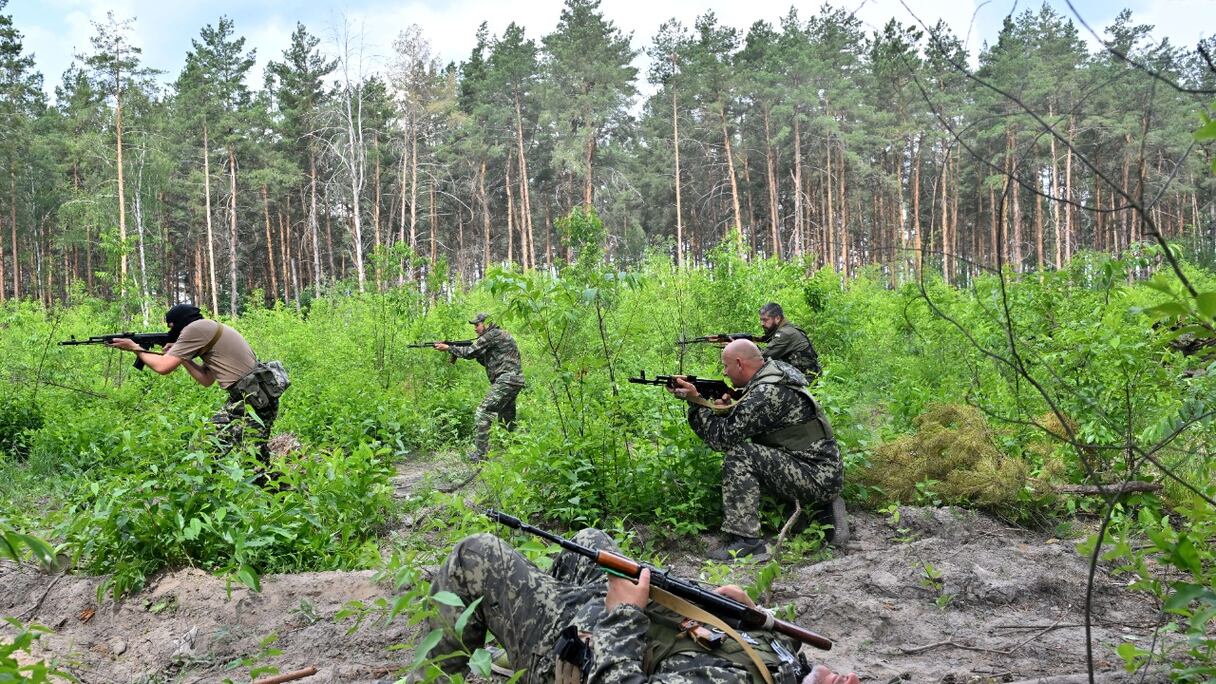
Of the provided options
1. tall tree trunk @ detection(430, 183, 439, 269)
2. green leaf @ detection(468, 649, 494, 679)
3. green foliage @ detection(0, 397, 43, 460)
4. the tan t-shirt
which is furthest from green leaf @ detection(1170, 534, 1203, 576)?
tall tree trunk @ detection(430, 183, 439, 269)

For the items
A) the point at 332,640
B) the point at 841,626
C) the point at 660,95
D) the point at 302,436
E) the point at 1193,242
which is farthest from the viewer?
the point at 660,95

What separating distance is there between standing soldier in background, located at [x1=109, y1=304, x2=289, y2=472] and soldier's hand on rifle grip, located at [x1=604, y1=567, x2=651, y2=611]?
5019 mm

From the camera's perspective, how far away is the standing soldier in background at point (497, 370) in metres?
10.0

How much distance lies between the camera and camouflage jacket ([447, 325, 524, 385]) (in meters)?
10.3

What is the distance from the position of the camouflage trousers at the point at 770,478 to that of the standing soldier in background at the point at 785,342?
4.03 m

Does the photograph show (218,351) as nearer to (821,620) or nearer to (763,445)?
(763,445)

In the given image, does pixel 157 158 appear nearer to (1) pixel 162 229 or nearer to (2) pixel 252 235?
(1) pixel 162 229

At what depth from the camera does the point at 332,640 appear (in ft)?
13.1

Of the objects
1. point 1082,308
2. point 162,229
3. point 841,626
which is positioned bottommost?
point 841,626

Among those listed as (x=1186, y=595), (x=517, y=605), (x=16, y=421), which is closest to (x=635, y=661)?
(x=517, y=605)

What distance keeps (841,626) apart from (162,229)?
40.3 metres

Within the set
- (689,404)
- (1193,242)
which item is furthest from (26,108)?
(1193,242)

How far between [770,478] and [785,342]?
4.35 meters

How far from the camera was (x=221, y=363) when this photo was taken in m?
6.84
